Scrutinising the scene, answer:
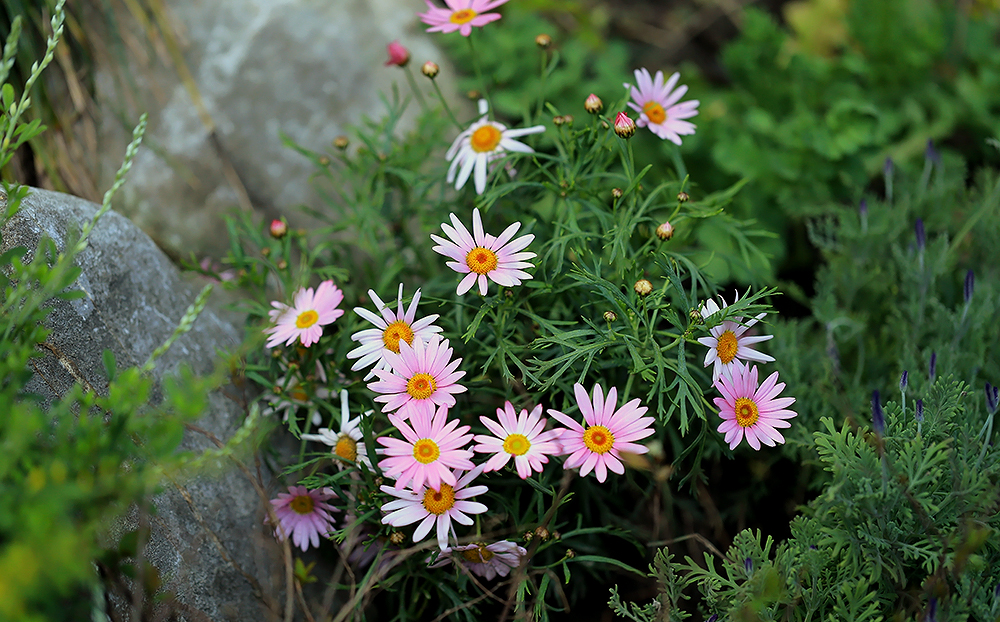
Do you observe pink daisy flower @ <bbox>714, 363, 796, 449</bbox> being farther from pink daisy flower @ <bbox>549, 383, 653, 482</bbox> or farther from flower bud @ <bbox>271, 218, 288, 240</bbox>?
flower bud @ <bbox>271, 218, 288, 240</bbox>

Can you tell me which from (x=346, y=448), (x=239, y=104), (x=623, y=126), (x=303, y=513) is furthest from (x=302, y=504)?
(x=239, y=104)

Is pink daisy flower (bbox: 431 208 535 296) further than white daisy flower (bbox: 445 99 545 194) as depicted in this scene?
No

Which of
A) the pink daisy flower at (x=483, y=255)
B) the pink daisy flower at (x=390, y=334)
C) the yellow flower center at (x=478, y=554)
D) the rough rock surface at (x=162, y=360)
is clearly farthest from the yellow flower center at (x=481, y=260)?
the rough rock surface at (x=162, y=360)

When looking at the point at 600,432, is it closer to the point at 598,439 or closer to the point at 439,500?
the point at 598,439

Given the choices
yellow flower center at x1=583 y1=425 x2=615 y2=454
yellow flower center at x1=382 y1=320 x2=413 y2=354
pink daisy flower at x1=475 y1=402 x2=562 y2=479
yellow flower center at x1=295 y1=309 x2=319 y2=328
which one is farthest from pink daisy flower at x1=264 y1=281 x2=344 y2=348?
yellow flower center at x1=583 y1=425 x2=615 y2=454

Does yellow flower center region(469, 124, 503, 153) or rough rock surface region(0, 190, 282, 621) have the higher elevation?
yellow flower center region(469, 124, 503, 153)

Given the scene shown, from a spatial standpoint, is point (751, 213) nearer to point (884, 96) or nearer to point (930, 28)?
point (884, 96)
